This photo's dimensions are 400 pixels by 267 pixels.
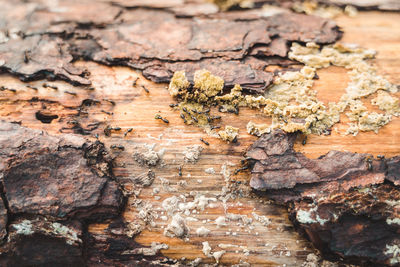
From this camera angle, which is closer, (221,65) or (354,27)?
(221,65)

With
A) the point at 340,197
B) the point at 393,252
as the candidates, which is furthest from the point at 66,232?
the point at 393,252

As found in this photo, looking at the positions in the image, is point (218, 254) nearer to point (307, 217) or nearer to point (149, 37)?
point (307, 217)

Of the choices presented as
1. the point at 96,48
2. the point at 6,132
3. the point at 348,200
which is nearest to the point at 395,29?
the point at 348,200

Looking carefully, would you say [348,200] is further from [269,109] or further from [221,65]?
[221,65]

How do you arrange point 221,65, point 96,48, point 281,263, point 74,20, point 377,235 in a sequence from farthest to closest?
point 74,20 < point 96,48 < point 221,65 < point 281,263 < point 377,235

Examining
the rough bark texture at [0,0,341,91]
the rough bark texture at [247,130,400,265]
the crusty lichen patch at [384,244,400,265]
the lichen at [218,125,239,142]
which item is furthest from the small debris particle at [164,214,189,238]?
the crusty lichen patch at [384,244,400,265]

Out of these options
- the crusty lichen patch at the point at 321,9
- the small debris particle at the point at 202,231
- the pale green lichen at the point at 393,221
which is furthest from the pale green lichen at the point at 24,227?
the crusty lichen patch at the point at 321,9

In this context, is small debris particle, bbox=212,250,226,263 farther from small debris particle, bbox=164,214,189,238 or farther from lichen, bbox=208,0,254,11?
lichen, bbox=208,0,254,11
